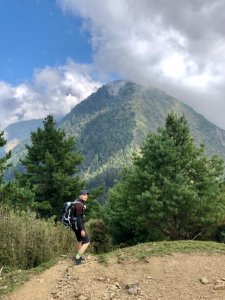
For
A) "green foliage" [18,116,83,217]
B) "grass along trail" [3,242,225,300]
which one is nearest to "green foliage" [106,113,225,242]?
"green foliage" [18,116,83,217]

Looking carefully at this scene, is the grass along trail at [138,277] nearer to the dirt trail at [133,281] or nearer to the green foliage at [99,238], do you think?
the dirt trail at [133,281]

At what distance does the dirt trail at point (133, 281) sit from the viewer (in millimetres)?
9477

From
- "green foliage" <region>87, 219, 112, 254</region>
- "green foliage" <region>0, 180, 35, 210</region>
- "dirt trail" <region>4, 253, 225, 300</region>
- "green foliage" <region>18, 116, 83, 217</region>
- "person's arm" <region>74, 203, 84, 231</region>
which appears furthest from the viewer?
"green foliage" <region>18, 116, 83, 217</region>

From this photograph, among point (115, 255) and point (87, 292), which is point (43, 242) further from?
point (87, 292)

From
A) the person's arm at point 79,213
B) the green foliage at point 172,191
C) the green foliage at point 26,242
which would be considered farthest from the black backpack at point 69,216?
the green foliage at point 172,191

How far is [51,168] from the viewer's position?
117 feet

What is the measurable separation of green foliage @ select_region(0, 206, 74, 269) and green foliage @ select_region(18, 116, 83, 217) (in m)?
20.4

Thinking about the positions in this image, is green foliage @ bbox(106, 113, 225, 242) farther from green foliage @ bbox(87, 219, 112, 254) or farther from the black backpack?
the black backpack

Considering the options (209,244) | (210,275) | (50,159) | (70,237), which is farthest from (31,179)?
(210,275)

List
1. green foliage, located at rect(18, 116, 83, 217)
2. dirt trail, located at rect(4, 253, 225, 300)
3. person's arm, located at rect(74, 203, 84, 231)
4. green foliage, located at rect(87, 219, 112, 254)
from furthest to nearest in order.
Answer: green foliage, located at rect(18, 116, 83, 217) < green foliage, located at rect(87, 219, 112, 254) < person's arm, located at rect(74, 203, 84, 231) < dirt trail, located at rect(4, 253, 225, 300)

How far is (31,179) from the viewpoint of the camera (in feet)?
118

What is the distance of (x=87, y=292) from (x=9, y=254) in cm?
375

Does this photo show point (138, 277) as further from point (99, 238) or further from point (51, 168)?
point (51, 168)

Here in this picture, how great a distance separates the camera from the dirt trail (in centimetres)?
948
